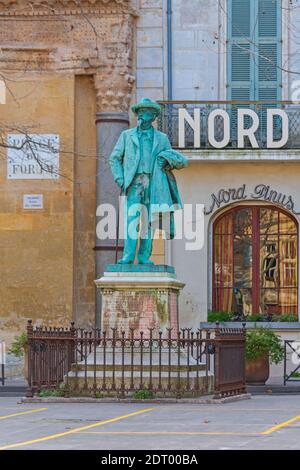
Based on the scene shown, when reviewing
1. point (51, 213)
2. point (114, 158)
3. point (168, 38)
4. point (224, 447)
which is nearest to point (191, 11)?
point (168, 38)

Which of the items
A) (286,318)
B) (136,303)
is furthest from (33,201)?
(136,303)

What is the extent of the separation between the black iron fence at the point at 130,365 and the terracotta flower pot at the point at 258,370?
5.48 m

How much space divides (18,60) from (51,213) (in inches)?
129

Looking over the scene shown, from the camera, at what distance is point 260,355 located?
81.0 ft

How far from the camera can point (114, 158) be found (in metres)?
20.1

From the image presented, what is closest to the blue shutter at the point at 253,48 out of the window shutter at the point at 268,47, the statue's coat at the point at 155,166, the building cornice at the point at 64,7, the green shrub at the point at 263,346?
the window shutter at the point at 268,47

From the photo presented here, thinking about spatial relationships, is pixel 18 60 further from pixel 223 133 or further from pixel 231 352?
pixel 231 352

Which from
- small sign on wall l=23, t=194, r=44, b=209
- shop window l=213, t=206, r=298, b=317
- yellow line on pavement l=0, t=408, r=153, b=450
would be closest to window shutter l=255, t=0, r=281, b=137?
shop window l=213, t=206, r=298, b=317

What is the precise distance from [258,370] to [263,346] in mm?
495

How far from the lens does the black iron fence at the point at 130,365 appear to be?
60.2ft

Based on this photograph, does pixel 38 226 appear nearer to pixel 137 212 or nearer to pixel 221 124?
pixel 221 124

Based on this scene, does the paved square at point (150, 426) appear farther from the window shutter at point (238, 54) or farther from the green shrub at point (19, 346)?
the window shutter at point (238, 54)

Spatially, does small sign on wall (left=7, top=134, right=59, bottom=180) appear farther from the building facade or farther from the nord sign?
the nord sign

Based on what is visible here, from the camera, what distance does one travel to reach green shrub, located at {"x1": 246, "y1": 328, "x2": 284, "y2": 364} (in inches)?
965
